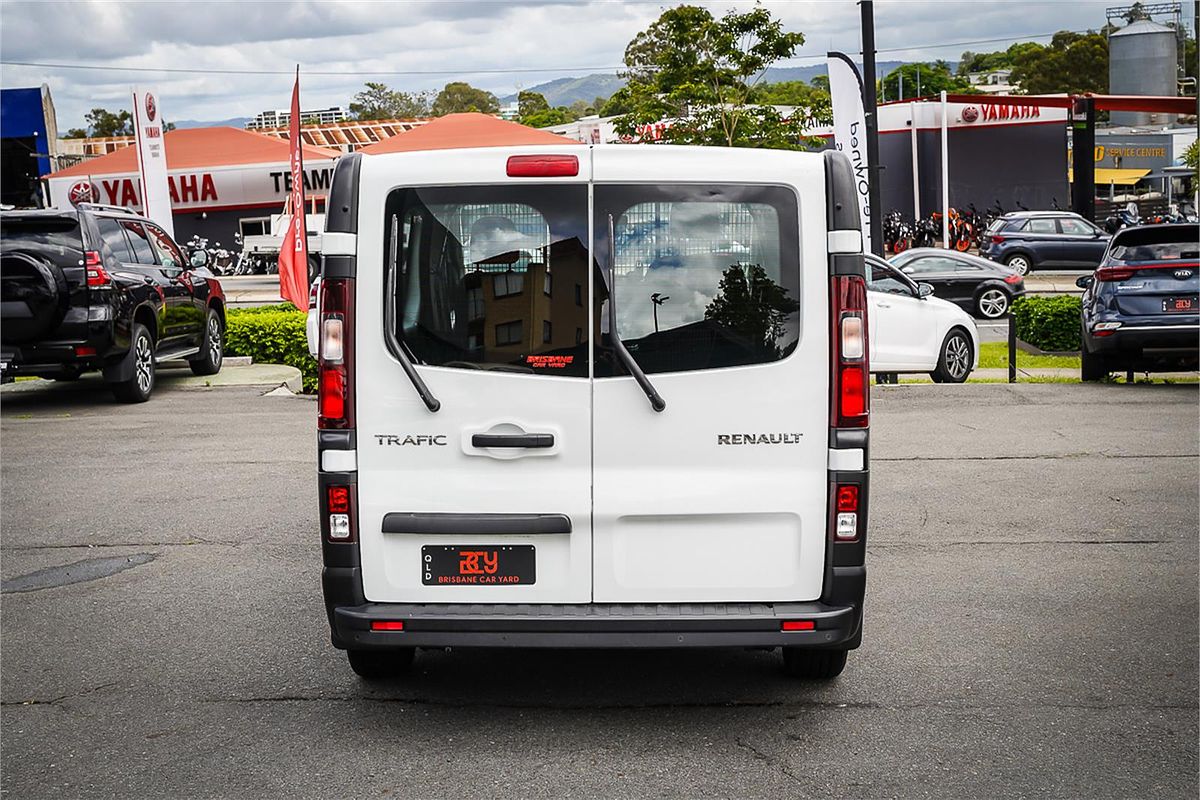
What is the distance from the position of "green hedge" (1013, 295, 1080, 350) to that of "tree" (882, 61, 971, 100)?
96.0m

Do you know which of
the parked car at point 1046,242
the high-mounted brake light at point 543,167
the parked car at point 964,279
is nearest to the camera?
the high-mounted brake light at point 543,167

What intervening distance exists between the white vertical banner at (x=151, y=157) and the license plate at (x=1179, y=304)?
1407 centimetres

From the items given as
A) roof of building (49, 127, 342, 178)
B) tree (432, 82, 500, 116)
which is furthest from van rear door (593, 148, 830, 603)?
tree (432, 82, 500, 116)

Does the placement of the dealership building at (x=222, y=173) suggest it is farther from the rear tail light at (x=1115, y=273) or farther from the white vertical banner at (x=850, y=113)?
the rear tail light at (x=1115, y=273)

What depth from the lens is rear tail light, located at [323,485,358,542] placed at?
16.1 feet

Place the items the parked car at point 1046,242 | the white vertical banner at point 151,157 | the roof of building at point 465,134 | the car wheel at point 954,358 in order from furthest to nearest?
the parked car at point 1046,242 < the roof of building at point 465,134 < the white vertical banner at point 151,157 < the car wheel at point 954,358

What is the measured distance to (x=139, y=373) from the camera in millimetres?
14164

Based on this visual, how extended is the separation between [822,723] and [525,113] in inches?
3581

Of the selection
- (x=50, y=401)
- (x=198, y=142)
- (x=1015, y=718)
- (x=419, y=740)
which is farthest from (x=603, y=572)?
(x=198, y=142)

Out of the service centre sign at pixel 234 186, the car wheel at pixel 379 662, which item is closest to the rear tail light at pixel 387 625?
the car wheel at pixel 379 662

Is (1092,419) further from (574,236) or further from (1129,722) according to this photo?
(574,236)

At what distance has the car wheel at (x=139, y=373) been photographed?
45.9 feet

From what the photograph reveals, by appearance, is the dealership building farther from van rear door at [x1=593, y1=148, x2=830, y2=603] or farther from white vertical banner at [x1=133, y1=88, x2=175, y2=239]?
van rear door at [x1=593, y1=148, x2=830, y2=603]

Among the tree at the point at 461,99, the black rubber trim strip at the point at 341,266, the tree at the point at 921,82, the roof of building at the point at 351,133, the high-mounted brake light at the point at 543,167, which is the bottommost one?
the black rubber trim strip at the point at 341,266
